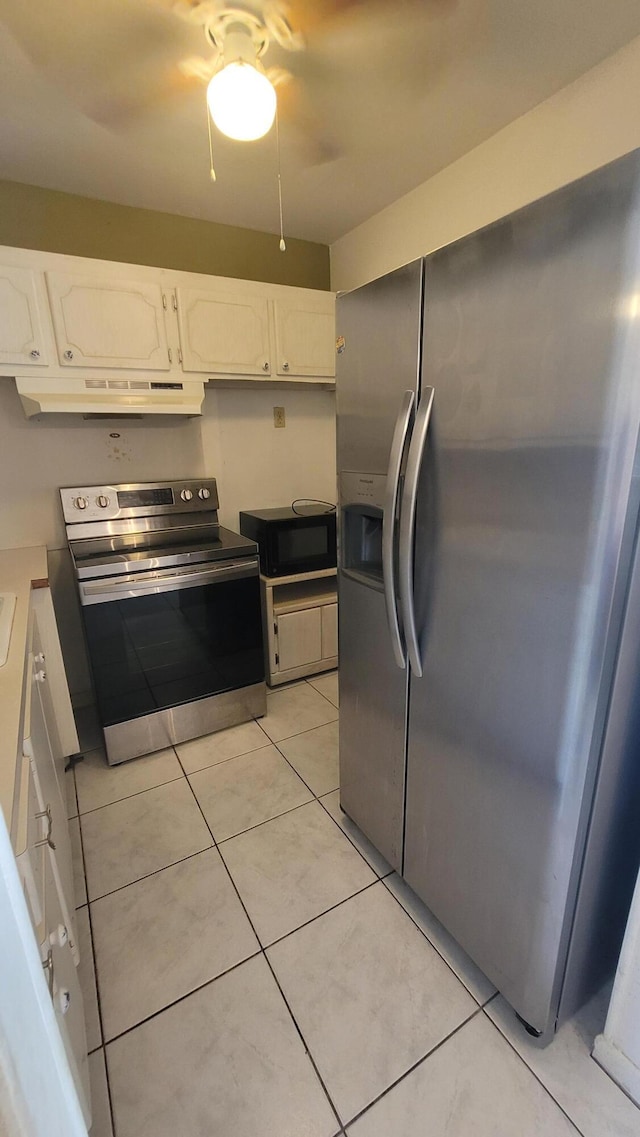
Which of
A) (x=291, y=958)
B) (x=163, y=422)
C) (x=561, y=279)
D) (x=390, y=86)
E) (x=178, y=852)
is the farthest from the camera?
(x=163, y=422)

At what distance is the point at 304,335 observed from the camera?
244cm

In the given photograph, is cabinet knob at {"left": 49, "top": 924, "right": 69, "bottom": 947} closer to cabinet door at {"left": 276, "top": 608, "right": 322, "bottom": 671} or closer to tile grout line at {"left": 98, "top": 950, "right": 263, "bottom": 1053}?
tile grout line at {"left": 98, "top": 950, "right": 263, "bottom": 1053}

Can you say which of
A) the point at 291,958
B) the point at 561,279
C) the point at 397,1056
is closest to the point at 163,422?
the point at 561,279

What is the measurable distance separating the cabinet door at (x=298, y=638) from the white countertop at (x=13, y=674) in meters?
1.19

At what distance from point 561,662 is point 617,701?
0.11 metres

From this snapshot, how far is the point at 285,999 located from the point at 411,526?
1233 millimetres

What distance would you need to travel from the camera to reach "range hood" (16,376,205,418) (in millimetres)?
1872

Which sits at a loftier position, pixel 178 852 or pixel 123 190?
pixel 123 190

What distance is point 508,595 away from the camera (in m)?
0.95

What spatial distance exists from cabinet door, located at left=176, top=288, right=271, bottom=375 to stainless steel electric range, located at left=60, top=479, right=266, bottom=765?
22.8 inches

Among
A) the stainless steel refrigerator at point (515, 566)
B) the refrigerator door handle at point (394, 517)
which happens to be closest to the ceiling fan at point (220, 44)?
the stainless steel refrigerator at point (515, 566)

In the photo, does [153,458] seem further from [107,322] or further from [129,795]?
[129,795]

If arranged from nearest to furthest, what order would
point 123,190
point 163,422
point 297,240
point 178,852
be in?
1. point 178,852
2. point 123,190
3. point 163,422
4. point 297,240

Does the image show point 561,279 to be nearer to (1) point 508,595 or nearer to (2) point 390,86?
(1) point 508,595
